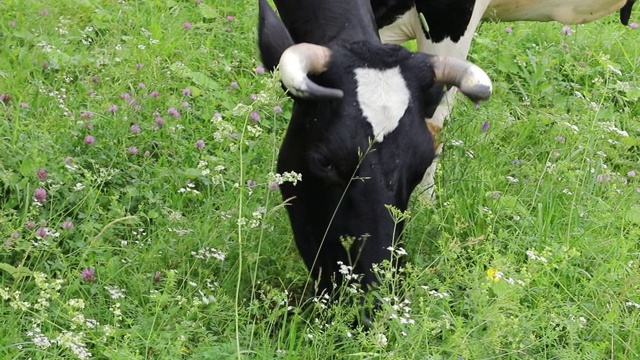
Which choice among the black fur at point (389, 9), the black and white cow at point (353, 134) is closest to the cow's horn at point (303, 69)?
the black and white cow at point (353, 134)

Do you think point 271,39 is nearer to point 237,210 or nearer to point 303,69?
point 303,69

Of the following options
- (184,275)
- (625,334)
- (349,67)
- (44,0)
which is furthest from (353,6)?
(44,0)

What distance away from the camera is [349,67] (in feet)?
14.3

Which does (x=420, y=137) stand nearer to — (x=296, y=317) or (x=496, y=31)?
(x=296, y=317)

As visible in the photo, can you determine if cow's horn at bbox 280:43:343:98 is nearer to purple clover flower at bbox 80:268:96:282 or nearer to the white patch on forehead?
the white patch on forehead

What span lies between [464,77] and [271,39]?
0.79 metres

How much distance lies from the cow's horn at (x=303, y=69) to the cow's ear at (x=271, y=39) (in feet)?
0.62

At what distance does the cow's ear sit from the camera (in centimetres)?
448

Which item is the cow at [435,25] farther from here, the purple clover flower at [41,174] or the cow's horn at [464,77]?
the purple clover flower at [41,174]

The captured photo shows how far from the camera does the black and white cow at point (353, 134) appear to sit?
419 cm

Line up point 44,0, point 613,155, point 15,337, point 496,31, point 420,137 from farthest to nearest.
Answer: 1. point 496,31
2. point 44,0
3. point 613,155
4. point 420,137
5. point 15,337

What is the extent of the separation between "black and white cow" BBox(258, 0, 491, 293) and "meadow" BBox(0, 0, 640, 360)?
16cm

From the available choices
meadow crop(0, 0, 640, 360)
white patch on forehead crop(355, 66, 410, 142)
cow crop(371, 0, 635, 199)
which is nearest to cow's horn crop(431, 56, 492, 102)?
white patch on forehead crop(355, 66, 410, 142)

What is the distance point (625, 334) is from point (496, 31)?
12.6ft
